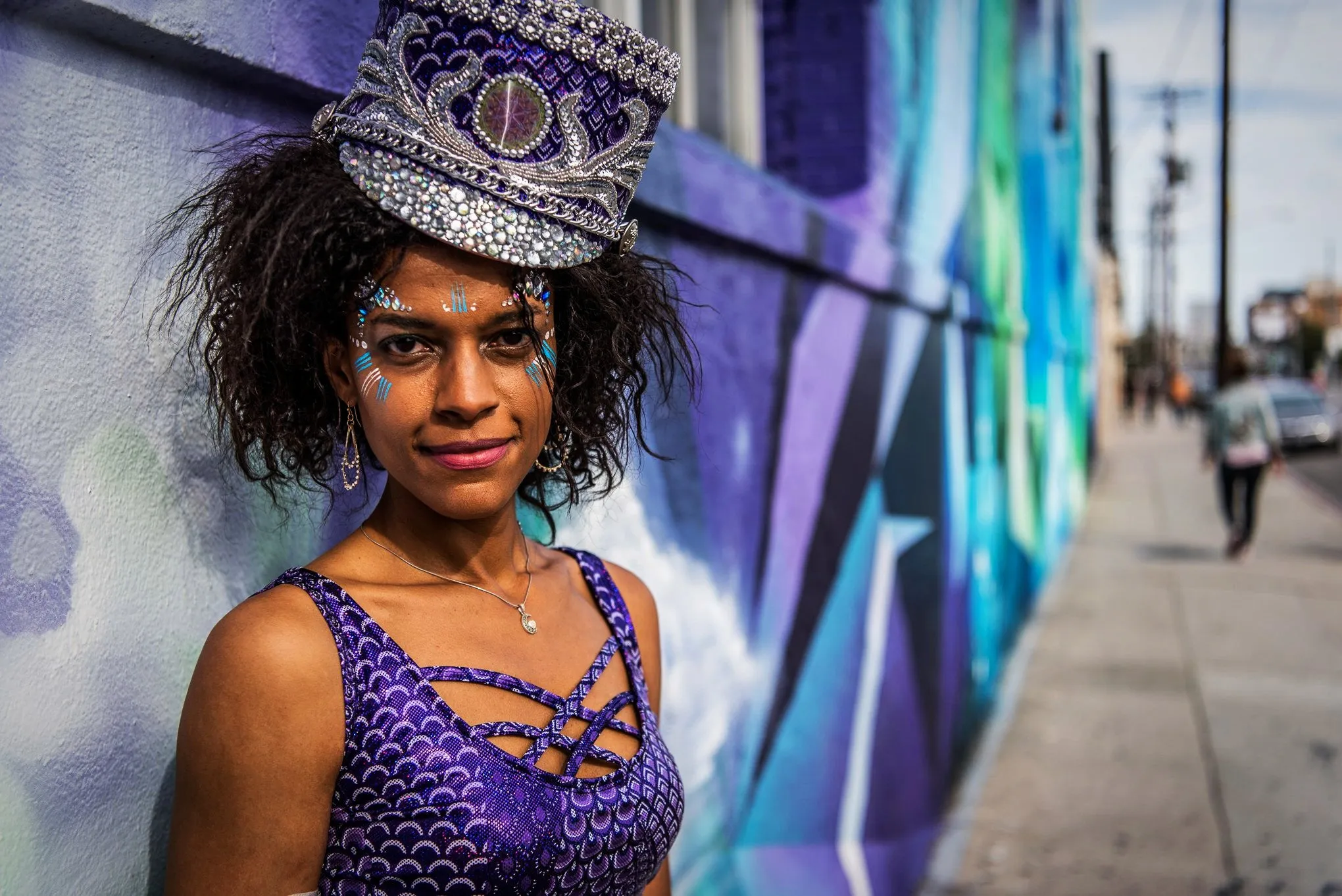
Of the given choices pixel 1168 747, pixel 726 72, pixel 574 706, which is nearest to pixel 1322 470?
pixel 1168 747

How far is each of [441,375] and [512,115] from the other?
0.30 m

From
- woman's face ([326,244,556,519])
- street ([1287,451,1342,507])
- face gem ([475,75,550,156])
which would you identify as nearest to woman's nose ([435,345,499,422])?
woman's face ([326,244,556,519])

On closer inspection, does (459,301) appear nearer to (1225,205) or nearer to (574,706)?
(574,706)

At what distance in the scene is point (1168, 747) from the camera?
5.39 metres

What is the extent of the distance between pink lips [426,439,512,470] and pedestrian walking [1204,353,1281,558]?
10.2 metres

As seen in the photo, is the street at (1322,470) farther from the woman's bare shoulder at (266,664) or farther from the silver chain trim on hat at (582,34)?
the woman's bare shoulder at (266,664)

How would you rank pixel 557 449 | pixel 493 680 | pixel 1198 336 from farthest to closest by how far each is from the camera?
pixel 1198 336 < pixel 557 449 < pixel 493 680

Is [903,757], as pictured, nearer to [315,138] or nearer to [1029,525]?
[315,138]

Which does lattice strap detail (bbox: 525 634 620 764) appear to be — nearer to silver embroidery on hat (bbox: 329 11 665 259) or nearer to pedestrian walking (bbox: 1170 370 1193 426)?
silver embroidery on hat (bbox: 329 11 665 259)

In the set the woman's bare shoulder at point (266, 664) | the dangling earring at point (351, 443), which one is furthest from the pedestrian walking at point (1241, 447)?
the woman's bare shoulder at point (266, 664)

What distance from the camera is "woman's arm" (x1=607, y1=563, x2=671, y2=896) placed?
1694 millimetres

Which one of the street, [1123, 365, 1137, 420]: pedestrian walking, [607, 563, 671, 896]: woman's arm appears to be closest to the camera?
[607, 563, 671, 896]: woman's arm

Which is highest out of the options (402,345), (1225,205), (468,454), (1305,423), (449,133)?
(1225,205)

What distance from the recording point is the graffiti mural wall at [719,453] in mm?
1147
